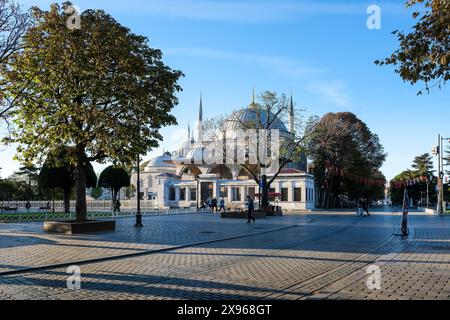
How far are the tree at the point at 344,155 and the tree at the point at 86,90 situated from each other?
36.4 m

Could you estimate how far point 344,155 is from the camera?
60281 mm

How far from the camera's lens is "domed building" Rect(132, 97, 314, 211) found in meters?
57.0

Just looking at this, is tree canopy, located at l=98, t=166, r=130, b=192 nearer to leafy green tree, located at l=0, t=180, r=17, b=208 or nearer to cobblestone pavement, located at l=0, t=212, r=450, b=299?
cobblestone pavement, located at l=0, t=212, r=450, b=299

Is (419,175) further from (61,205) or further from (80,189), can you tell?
(80,189)

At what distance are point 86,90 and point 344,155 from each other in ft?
157

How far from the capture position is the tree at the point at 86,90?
18125mm

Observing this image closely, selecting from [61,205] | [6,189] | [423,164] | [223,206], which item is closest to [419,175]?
[423,164]

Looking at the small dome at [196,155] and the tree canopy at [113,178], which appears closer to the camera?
the tree canopy at [113,178]

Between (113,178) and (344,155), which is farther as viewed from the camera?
(344,155)

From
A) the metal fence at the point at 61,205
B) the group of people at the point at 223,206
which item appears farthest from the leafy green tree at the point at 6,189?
the group of people at the point at 223,206

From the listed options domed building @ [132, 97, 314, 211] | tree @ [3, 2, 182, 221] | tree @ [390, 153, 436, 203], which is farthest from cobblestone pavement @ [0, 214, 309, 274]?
tree @ [390, 153, 436, 203]

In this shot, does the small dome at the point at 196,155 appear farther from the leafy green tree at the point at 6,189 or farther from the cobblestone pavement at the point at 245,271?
the cobblestone pavement at the point at 245,271

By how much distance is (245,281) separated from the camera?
29.2 feet

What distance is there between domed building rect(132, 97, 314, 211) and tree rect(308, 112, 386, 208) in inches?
129
